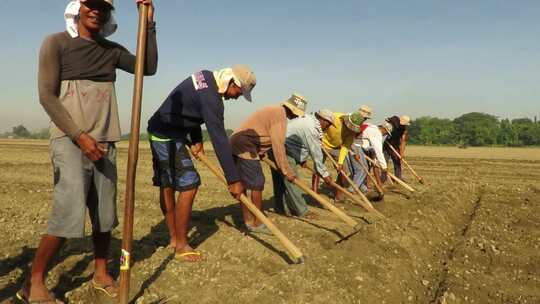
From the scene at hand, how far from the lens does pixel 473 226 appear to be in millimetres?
5504

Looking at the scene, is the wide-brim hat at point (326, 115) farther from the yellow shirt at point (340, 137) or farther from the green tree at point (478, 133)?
the green tree at point (478, 133)

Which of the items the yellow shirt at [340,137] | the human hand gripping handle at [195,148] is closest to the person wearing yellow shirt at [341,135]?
the yellow shirt at [340,137]

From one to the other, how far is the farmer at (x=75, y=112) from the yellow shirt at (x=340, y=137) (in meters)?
4.38

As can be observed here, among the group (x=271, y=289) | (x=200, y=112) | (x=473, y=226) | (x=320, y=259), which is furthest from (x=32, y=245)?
(x=473, y=226)

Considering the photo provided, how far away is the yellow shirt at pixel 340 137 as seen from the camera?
21.3ft

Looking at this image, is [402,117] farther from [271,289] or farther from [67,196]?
[67,196]

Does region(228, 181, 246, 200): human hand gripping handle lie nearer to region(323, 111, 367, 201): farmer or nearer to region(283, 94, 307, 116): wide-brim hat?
region(283, 94, 307, 116): wide-brim hat

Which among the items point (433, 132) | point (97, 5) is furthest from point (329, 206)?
point (433, 132)

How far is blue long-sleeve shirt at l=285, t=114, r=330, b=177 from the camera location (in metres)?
5.20

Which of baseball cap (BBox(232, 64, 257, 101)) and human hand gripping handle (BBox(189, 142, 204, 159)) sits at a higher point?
baseball cap (BBox(232, 64, 257, 101))

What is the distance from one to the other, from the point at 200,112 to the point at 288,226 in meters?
2.01

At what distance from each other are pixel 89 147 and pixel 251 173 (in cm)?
241

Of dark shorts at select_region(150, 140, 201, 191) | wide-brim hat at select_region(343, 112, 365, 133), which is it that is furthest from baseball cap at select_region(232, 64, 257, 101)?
wide-brim hat at select_region(343, 112, 365, 133)

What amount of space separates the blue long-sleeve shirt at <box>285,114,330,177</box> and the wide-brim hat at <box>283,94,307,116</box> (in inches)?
11.9
